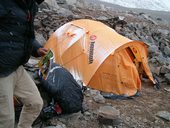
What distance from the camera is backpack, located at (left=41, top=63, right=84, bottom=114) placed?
202 inches

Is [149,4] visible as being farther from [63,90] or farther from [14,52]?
[14,52]

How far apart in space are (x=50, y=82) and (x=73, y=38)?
2696mm

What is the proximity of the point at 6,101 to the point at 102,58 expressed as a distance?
3.76m

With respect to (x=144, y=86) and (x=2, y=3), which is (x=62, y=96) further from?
(x=144, y=86)

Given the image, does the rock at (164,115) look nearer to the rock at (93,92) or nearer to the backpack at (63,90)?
the rock at (93,92)

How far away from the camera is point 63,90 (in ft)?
16.9

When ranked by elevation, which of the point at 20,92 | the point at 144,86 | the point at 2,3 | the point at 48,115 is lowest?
the point at 144,86

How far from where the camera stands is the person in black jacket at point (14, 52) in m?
3.36

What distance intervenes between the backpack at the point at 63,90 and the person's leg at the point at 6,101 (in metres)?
1.61

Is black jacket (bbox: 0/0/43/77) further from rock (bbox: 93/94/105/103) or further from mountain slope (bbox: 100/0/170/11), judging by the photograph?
mountain slope (bbox: 100/0/170/11)

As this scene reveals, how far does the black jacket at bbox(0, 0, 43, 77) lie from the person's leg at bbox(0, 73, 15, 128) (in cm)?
8

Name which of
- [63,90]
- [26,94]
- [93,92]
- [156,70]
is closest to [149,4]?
[156,70]

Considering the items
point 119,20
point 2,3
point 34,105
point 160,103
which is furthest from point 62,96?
point 119,20

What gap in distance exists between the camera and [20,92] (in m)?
3.66
